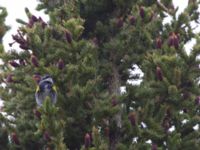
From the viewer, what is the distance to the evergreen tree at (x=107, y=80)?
23.4 feet

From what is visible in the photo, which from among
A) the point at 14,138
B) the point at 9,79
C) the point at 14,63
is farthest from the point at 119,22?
the point at 14,138

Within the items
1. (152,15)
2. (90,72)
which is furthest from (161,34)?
(90,72)

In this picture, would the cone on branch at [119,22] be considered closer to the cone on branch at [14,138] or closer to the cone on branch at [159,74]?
the cone on branch at [159,74]

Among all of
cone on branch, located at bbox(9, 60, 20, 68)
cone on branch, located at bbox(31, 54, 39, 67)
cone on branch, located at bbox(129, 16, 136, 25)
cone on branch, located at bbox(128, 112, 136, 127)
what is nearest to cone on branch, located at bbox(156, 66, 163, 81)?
cone on branch, located at bbox(128, 112, 136, 127)

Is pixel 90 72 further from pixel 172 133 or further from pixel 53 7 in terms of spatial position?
pixel 53 7

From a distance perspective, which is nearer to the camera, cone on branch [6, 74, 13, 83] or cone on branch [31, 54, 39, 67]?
cone on branch [31, 54, 39, 67]

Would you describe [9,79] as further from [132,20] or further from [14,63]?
[132,20]

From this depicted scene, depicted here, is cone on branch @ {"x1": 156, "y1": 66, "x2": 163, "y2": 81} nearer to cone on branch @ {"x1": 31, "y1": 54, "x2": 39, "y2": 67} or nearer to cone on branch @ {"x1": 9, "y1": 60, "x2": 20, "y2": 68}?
cone on branch @ {"x1": 31, "y1": 54, "x2": 39, "y2": 67}

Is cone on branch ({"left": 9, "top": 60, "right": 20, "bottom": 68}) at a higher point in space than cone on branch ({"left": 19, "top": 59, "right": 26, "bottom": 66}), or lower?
lower

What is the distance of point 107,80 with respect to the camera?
859cm

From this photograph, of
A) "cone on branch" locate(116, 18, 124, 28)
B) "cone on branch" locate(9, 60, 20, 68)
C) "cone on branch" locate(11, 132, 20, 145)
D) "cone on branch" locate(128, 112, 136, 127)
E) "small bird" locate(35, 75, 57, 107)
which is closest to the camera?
"small bird" locate(35, 75, 57, 107)

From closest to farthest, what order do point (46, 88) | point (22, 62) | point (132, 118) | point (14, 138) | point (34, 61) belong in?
point (46, 88), point (132, 118), point (34, 61), point (14, 138), point (22, 62)

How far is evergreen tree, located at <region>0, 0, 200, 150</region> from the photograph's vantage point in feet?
23.4

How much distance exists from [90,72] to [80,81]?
20 centimetres
